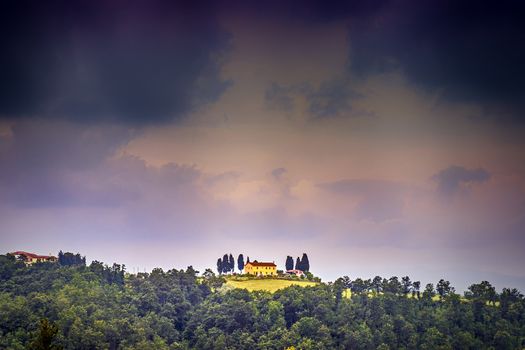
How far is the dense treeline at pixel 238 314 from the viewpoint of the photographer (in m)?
124

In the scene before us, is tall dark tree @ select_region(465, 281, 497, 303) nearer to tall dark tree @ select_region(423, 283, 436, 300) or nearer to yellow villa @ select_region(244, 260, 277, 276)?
tall dark tree @ select_region(423, 283, 436, 300)

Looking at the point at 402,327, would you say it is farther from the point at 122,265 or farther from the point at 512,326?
the point at 122,265

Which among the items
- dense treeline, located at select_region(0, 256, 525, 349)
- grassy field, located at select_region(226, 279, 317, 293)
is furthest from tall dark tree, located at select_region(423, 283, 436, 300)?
grassy field, located at select_region(226, 279, 317, 293)

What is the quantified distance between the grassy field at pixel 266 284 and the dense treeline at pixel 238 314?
25.0 ft

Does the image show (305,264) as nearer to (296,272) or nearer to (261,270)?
(296,272)

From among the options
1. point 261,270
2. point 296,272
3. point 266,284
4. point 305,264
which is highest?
point 305,264

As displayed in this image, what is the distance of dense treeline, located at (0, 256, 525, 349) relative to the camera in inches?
4894

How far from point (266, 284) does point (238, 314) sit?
116 feet

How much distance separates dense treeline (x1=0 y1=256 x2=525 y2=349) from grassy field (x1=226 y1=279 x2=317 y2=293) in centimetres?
763

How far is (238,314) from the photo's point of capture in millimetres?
145125

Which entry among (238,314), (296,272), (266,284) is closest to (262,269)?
Result: (296,272)

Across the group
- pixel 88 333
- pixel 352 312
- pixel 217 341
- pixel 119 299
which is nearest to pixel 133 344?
pixel 88 333

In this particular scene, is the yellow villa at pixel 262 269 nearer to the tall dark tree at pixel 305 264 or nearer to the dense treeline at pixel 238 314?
the tall dark tree at pixel 305 264

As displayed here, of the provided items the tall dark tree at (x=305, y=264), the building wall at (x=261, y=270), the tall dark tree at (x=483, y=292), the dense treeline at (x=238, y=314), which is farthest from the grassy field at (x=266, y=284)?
the tall dark tree at (x=483, y=292)
